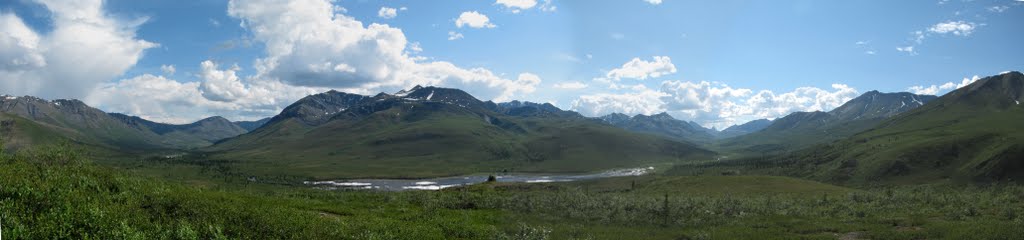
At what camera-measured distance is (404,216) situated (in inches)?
1474

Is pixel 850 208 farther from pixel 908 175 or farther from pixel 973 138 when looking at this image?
pixel 973 138

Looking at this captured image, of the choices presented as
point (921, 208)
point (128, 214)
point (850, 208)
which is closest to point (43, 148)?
point (128, 214)

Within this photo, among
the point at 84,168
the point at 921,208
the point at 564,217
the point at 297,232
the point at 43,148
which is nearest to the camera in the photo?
the point at 297,232

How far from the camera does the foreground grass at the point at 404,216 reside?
20.1m

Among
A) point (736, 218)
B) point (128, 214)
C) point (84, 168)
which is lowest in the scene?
point (736, 218)

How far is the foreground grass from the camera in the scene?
2012 cm

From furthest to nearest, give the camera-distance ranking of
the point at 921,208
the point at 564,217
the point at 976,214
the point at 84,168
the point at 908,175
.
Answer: the point at 908,175 < the point at 921,208 < the point at 564,217 < the point at 976,214 < the point at 84,168

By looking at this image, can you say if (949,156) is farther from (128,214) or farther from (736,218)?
(128,214)

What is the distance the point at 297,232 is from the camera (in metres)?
23.9

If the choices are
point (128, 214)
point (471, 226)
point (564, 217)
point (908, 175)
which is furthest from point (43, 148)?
point (908, 175)

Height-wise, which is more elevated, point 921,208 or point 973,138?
point 973,138

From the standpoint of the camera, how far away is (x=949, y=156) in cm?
17038

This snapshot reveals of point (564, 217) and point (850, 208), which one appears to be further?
point (850, 208)

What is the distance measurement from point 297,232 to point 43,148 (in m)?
29.3
